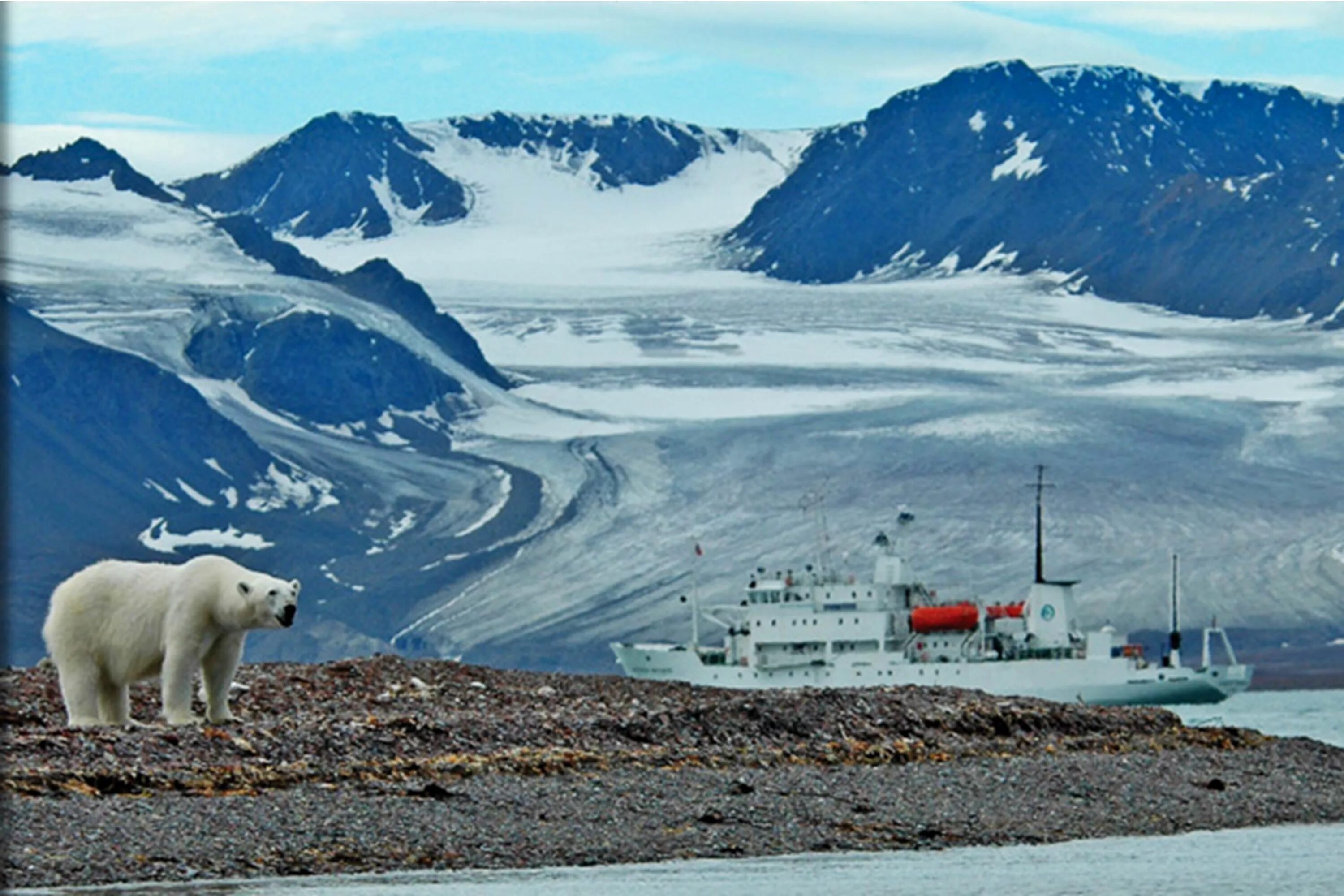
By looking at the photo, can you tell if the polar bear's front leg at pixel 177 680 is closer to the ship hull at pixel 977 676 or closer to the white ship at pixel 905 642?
the ship hull at pixel 977 676

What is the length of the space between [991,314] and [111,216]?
57144mm

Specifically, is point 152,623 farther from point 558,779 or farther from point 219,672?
point 558,779

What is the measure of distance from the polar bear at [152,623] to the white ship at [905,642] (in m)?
47.9

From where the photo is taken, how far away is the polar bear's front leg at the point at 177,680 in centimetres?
2048

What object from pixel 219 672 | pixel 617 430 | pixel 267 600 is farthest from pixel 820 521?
pixel 617 430

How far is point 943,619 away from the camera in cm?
7031

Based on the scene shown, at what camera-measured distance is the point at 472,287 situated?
178m

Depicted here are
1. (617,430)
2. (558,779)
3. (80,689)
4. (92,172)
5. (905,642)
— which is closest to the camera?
(80,689)

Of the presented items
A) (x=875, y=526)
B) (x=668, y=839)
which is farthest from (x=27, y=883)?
(x=875, y=526)

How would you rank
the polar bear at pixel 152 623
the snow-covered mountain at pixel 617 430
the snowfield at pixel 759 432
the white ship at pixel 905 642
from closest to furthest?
the polar bear at pixel 152 623 < the white ship at pixel 905 642 < the snowfield at pixel 759 432 < the snow-covered mountain at pixel 617 430

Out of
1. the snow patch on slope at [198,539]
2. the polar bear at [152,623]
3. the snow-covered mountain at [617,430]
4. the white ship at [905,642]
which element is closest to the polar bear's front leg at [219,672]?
the polar bear at [152,623]

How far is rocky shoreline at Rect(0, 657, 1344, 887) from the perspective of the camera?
17328 millimetres

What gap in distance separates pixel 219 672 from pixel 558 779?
111 inches

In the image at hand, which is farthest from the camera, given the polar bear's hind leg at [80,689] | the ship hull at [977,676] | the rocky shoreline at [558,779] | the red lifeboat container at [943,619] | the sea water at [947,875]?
the red lifeboat container at [943,619]
